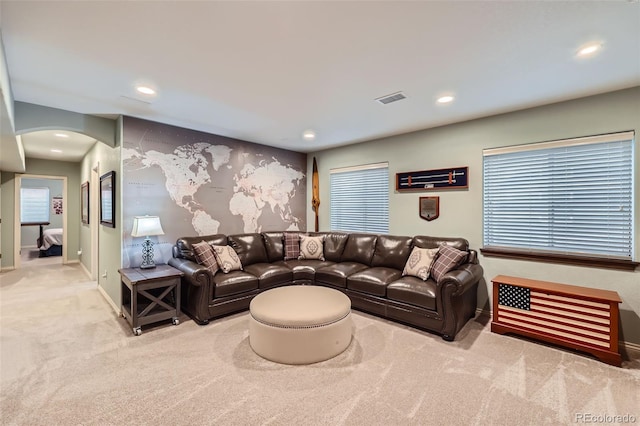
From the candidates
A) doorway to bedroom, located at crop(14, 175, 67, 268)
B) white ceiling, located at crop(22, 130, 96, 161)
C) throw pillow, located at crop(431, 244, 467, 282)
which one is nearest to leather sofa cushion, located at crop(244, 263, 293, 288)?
throw pillow, located at crop(431, 244, 467, 282)

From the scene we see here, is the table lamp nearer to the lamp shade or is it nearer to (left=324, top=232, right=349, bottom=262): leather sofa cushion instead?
the lamp shade

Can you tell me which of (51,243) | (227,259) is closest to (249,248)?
(227,259)

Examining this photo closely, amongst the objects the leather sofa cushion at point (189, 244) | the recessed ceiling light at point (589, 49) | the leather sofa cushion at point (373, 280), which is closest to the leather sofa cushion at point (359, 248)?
the leather sofa cushion at point (373, 280)

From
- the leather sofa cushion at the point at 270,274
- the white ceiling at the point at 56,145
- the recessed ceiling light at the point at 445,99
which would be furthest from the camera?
the white ceiling at the point at 56,145

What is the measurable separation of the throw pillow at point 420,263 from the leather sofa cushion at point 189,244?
266 cm

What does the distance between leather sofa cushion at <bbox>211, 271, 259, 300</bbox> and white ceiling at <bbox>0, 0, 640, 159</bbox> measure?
204cm

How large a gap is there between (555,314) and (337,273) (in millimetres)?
2373

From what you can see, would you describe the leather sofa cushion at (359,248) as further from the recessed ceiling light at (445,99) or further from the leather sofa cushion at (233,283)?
the recessed ceiling light at (445,99)

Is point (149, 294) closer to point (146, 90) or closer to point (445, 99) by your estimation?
point (146, 90)

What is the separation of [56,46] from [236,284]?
106 inches

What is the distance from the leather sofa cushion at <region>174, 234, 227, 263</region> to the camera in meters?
3.77

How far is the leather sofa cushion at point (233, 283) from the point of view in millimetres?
3383

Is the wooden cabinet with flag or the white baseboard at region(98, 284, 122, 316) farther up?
the wooden cabinet with flag

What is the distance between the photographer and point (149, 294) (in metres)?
3.18
